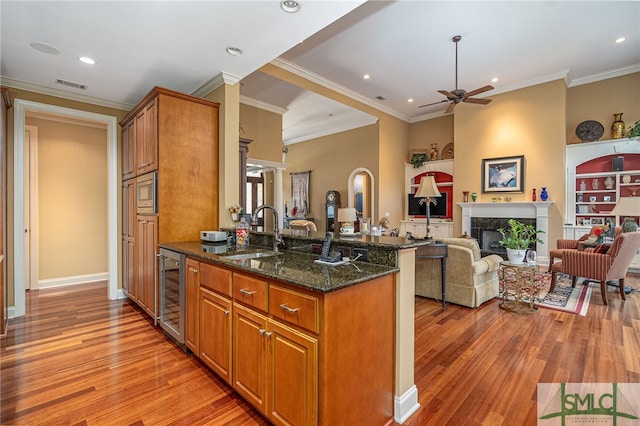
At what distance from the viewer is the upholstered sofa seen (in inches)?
145

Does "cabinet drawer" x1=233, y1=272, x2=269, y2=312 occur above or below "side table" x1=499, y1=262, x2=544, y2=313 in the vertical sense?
above

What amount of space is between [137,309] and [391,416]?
11.4 ft

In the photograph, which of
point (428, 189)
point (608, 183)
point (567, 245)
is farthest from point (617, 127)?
point (428, 189)

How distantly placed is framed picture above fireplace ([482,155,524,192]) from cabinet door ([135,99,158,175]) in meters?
6.88

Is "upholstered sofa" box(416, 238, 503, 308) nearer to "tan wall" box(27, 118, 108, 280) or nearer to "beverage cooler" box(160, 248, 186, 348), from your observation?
"beverage cooler" box(160, 248, 186, 348)

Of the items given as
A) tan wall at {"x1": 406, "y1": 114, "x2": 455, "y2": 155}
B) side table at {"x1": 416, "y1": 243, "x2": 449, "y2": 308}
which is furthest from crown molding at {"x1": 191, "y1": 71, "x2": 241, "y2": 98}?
tan wall at {"x1": 406, "y1": 114, "x2": 455, "y2": 155}

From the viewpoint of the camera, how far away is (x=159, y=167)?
10.2 ft

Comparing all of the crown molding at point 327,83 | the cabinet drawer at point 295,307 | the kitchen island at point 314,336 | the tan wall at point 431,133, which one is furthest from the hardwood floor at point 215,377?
the tan wall at point 431,133

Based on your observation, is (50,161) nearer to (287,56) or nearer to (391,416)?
(287,56)

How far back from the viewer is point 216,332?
2.14 metres

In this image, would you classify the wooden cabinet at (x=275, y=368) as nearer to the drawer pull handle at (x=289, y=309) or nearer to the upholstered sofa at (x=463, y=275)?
the drawer pull handle at (x=289, y=309)

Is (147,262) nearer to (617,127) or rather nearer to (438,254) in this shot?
A: (438,254)

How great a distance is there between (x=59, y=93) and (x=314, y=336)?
183 inches

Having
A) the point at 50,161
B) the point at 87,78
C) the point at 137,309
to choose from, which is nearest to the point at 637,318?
the point at 137,309
